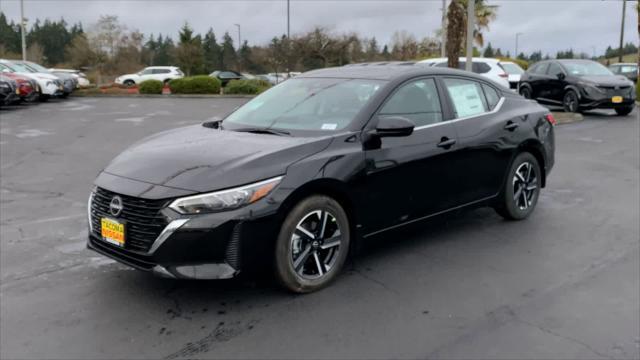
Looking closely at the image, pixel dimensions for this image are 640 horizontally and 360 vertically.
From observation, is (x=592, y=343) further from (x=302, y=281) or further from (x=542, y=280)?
(x=302, y=281)

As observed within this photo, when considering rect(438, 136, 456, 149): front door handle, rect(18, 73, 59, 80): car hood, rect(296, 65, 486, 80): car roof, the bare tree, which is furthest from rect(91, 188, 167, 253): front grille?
rect(18, 73, 59, 80): car hood

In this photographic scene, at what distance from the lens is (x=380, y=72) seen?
17.1 ft

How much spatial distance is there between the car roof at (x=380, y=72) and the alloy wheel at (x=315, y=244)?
4.84 feet

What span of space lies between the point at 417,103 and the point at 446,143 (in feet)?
1.39

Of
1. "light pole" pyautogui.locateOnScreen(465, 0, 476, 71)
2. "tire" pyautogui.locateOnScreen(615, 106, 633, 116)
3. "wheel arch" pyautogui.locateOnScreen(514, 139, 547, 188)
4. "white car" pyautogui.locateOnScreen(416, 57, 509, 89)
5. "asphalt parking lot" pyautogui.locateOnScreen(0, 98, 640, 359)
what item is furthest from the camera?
"white car" pyautogui.locateOnScreen(416, 57, 509, 89)

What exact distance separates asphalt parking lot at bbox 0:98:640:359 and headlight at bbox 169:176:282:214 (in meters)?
0.73

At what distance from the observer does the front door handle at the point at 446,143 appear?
16.8 feet

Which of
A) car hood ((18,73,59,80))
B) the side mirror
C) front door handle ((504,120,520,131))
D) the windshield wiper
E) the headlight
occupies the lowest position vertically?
the headlight

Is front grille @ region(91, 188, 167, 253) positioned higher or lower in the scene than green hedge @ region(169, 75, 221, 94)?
lower

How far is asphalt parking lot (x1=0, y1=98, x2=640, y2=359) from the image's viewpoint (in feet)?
11.6

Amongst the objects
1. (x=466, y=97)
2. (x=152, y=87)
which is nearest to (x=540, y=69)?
(x=466, y=97)

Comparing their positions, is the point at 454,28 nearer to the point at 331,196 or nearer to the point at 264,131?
the point at 264,131

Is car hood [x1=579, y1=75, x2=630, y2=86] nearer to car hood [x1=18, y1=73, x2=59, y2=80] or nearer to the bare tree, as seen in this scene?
the bare tree

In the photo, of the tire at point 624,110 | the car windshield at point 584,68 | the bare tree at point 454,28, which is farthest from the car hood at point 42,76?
the tire at point 624,110
